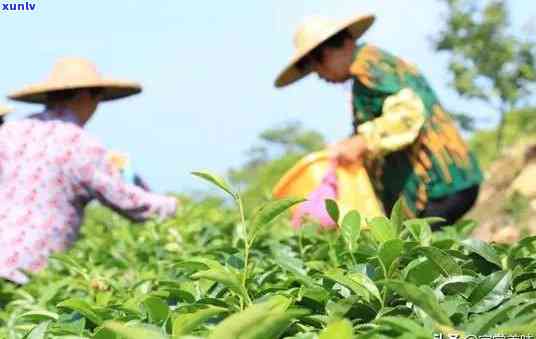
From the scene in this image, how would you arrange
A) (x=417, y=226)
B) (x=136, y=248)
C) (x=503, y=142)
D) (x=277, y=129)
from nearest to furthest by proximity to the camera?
1. (x=417, y=226)
2. (x=136, y=248)
3. (x=503, y=142)
4. (x=277, y=129)

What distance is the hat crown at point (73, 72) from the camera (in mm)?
5414

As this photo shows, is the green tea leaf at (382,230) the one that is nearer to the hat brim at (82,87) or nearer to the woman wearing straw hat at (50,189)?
the woman wearing straw hat at (50,189)

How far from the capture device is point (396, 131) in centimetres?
478

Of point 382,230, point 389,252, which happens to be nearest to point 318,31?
point 382,230

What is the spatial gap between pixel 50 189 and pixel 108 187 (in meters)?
0.29

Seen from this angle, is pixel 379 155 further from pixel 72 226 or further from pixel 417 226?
pixel 417 226

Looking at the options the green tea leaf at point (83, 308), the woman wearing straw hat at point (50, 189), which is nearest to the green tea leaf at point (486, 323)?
the green tea leaf at point (83, 308)

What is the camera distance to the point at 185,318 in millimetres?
1290

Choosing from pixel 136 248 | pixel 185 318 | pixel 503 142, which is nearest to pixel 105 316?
pixel 185 318

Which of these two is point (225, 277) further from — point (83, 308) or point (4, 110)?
point (4, 110)

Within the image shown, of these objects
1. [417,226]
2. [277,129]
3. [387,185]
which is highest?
[417,226]

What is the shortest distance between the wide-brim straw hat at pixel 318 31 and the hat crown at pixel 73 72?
1.07 m

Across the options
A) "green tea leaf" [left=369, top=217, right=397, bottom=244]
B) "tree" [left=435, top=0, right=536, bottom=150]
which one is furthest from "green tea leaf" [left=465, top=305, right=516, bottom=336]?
"tree" [left=435, top=0, right=536, bottom=150]

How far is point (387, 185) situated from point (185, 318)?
3856 mm
